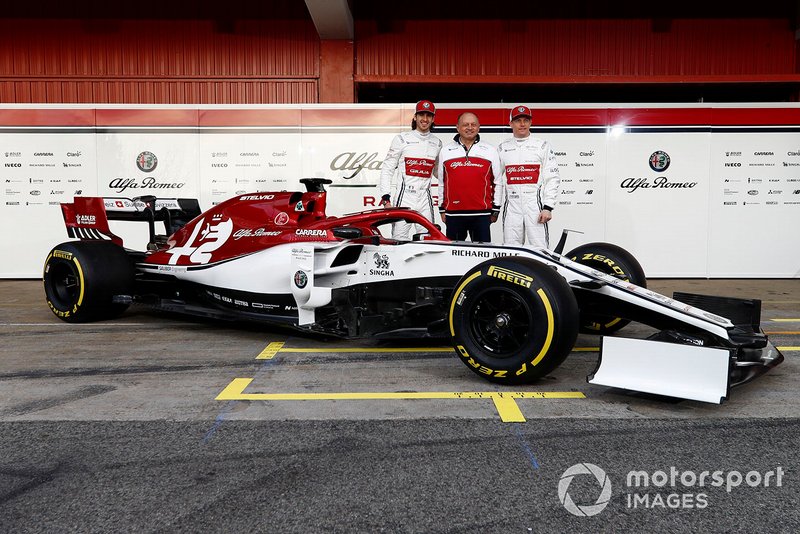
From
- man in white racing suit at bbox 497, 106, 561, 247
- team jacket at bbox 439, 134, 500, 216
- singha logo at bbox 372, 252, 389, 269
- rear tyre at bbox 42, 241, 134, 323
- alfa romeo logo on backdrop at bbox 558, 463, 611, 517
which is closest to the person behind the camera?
alfa romeo logo on backdrop at bbox 558, 463, 611, 517

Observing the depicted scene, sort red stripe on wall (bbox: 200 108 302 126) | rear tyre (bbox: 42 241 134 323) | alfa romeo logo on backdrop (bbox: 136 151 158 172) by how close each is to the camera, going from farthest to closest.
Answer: alfa romeo logo on backdrop (bbox: 136 151 158 172)
red stripe on wall (bbox: 200 108 302 126)
rear tyre (bbox: 42 241 134 323)

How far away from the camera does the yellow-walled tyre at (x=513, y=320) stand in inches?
127

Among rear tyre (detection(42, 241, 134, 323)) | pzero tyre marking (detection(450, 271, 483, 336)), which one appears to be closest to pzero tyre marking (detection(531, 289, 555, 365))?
pzero tyre marking (detection(450, 271, 483, 336))

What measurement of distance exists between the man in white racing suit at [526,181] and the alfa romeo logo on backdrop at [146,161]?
5624 mm

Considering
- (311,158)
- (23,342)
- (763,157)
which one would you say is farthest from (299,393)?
(763,157)

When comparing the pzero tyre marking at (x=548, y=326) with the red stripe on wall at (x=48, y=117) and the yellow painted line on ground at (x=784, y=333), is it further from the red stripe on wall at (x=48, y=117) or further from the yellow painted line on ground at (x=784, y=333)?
the red stripe on wall at (x=48, y=117)

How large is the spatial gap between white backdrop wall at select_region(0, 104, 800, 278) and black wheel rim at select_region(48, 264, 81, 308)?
12.7 ft

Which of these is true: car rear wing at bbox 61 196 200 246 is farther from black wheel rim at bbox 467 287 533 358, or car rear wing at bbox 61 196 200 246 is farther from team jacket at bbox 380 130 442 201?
black wheel rim at bbox 467 287 533 358

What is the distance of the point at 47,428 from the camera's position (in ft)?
9.39

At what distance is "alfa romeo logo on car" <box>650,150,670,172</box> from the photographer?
9.45 m

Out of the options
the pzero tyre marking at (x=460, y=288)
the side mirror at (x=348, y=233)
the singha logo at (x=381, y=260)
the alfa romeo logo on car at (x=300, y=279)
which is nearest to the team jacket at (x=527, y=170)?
the singha logo at (x=381, y=260)

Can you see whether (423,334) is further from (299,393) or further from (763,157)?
(763,157)

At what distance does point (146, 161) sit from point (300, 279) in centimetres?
622

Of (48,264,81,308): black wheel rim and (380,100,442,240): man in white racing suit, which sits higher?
(380,100,442,240): man in white racing suit
